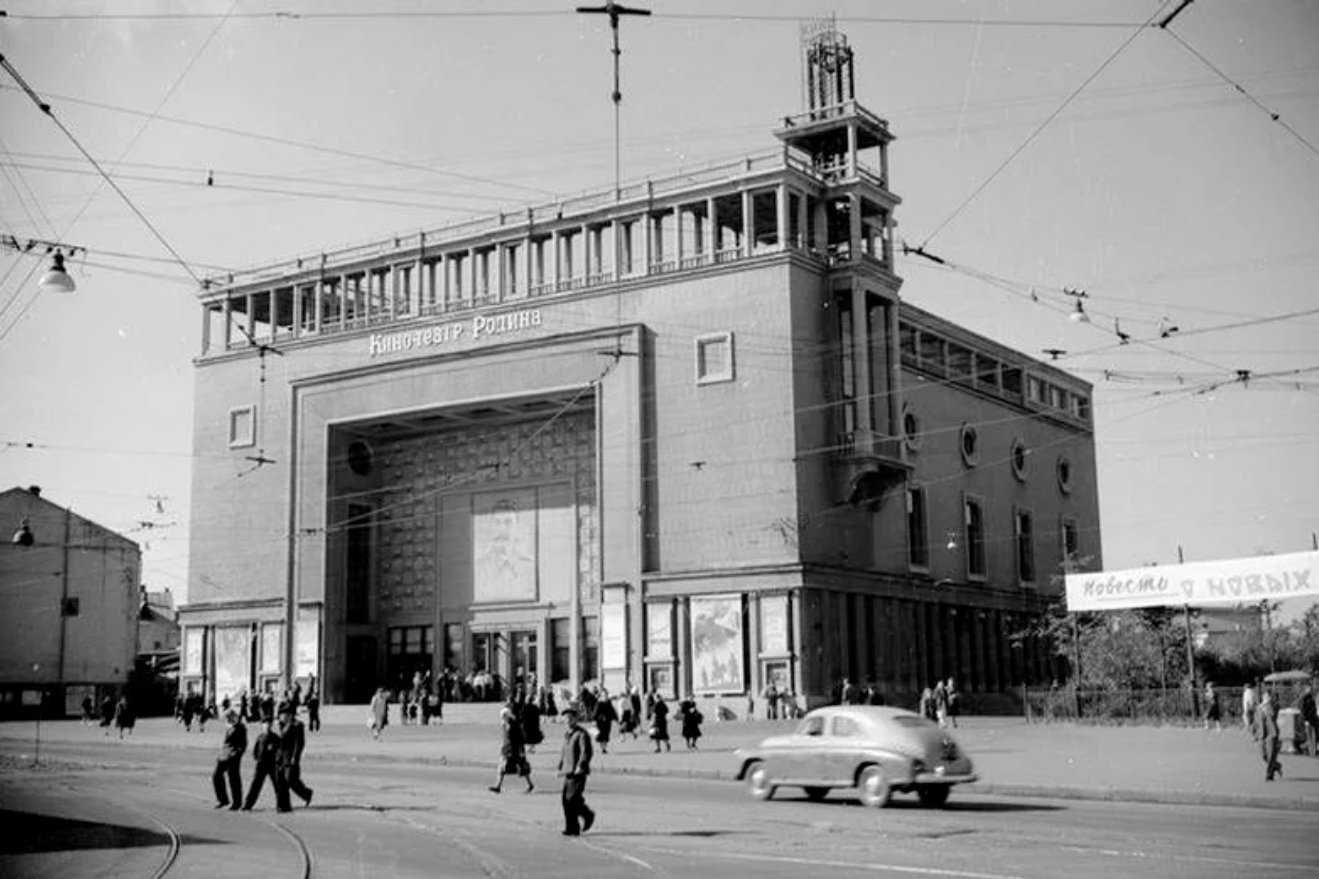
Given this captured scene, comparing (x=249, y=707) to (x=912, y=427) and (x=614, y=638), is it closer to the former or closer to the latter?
(x=614, y=638)

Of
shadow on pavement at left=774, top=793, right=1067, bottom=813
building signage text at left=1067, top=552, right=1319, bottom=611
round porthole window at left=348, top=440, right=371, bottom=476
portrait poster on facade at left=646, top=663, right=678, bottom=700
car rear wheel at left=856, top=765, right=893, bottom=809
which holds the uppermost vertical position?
round porthole window at left=348, top=440, right=371, bottom=476

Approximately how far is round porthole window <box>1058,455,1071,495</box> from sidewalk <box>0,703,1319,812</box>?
3070 centimetres

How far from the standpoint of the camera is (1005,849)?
583 inches

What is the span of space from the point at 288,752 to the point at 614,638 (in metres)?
31.4

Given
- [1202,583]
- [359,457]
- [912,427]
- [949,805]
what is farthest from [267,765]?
[359,457]

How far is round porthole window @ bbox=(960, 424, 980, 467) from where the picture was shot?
6456cm

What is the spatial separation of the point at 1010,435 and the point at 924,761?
5201 cm

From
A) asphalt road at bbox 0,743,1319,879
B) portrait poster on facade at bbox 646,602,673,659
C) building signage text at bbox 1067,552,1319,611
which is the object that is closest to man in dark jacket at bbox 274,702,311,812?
asphalt road at bbox 0,743,1319,879

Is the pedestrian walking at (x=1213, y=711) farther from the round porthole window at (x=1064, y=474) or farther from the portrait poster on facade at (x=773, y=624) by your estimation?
the round porthole window at (x=1064, y=474)

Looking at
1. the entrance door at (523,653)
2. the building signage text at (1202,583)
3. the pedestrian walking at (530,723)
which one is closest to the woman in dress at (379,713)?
the pedestrian walking at (530,723)

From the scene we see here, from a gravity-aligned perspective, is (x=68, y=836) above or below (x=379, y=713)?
below

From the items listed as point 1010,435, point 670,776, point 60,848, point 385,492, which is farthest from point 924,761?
point 1010,435

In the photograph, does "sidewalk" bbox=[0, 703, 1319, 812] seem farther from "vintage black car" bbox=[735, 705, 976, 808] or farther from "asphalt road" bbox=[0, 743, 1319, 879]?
"vintage black car" bbox=[735, 705, 976, 808]

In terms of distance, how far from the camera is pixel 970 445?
65.1 meters
